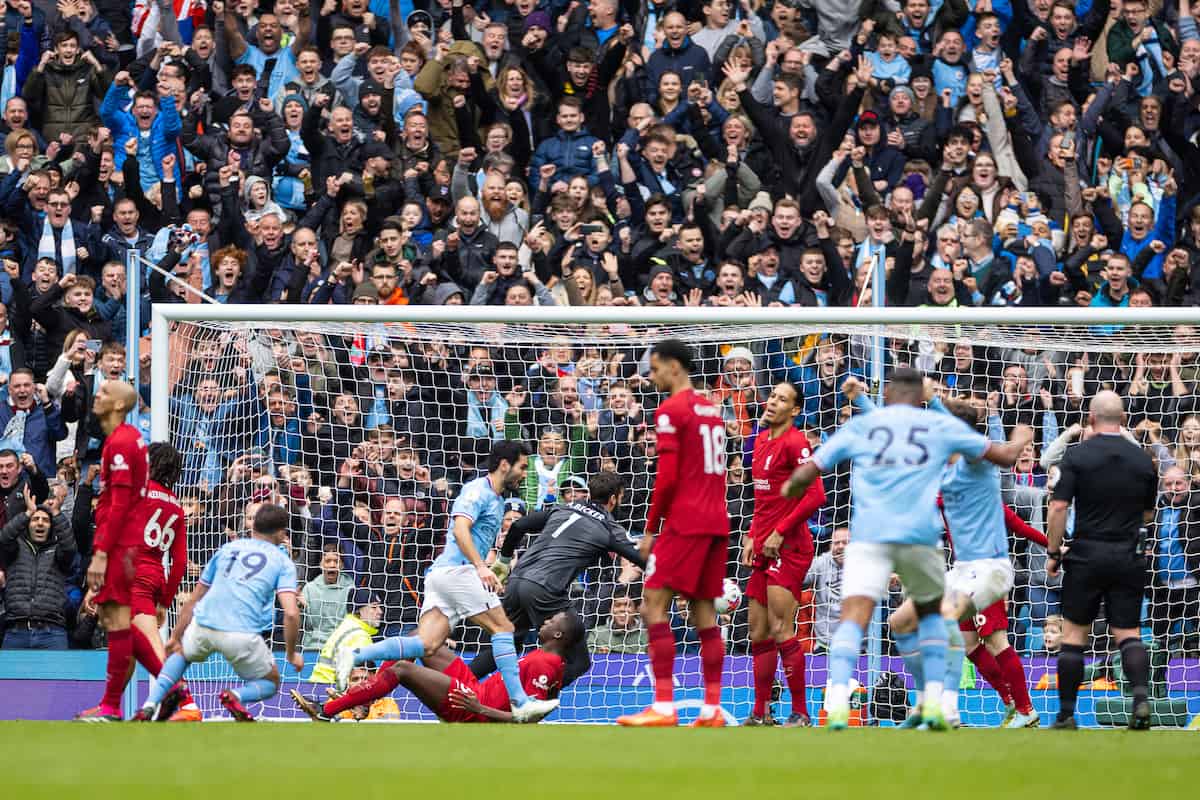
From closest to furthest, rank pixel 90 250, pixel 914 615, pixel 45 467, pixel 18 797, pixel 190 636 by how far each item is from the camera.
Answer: pixel 18 797 → pixel 914 615 → pixel 190 636 → pixel 45 467 → pixel 90 250

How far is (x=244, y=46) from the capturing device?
58.9 ft

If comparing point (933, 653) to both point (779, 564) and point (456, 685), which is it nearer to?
point (779, 564)

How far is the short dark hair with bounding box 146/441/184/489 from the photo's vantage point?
11289 mm

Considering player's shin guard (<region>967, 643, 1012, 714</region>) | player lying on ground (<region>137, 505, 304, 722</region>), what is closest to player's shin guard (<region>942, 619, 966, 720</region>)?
player's shin guard (<region>967, 643, 1012, 714</region>)

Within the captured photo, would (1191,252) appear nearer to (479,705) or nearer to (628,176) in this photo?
(628,176)

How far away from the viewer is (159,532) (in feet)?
36.2

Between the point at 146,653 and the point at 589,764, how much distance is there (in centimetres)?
493

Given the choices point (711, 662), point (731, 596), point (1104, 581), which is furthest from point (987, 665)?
point (711, 662)

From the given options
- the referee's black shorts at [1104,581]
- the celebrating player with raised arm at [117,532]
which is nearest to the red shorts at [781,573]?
the referee's black shorts at [1104,581]

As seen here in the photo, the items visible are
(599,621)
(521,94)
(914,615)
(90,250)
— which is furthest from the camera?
(521,94)

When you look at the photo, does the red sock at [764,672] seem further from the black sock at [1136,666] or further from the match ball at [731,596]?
the black sock at [1136,666]

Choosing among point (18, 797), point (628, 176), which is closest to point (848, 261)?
point (628, 176)

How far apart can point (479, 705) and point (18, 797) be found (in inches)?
203

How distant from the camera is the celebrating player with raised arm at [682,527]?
32.6 feet
